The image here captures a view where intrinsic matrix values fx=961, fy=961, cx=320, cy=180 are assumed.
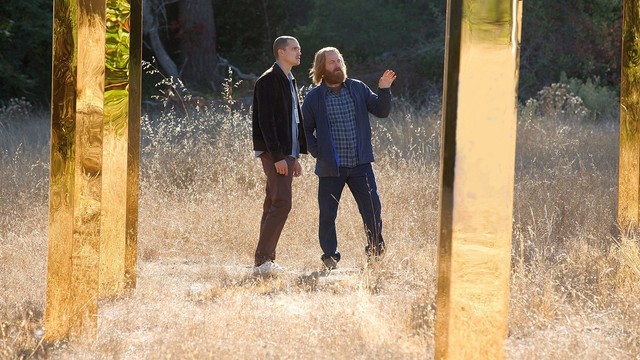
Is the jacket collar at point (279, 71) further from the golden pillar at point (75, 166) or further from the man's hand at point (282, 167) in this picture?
the golden pillar at point (75, 166)

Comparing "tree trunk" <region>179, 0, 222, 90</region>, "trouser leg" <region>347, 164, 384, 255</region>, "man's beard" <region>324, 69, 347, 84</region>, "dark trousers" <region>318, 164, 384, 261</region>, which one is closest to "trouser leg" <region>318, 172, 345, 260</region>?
"dark trousers" <region>318, 164, 384, 261</region>

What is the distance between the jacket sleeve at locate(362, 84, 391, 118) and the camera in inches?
271

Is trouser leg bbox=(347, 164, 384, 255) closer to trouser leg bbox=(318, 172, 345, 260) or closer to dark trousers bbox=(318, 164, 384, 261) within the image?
dark trousers bbox=(318, 164, 384, 261)

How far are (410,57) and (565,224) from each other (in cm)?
1288

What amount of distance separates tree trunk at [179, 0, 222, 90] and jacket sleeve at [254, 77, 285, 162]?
14.4 metres

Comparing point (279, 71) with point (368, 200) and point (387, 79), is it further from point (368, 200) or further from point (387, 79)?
point (368, 200)

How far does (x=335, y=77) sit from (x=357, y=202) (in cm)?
93

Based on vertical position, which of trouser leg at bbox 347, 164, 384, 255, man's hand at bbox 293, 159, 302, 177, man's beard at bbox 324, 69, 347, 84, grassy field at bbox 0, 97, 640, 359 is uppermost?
man's beard at bbox 324, 69, 347, 84

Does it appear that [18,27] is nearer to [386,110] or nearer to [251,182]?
[251,182]

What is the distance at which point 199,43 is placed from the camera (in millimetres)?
21344

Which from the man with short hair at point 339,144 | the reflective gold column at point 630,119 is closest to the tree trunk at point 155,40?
the man with short hair at point 339,144

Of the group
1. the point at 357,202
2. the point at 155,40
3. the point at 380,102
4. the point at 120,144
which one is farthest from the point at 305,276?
the point at 155,40

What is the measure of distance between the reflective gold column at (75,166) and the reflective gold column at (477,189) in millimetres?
1856

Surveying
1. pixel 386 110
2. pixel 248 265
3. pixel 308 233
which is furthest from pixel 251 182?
pixel 386 110
